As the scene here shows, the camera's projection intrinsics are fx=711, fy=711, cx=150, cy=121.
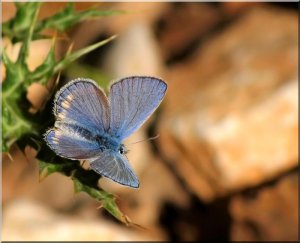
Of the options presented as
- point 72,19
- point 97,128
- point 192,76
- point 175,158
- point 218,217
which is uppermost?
point 72,19

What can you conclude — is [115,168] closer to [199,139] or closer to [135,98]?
[135,98]

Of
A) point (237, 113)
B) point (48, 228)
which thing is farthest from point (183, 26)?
point (48, 228)

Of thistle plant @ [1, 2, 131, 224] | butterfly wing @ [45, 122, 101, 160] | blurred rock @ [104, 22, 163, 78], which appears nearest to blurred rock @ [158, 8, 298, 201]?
blurred rock @ [104, 22, 163, 78]

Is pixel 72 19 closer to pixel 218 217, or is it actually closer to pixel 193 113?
pixel 193 113

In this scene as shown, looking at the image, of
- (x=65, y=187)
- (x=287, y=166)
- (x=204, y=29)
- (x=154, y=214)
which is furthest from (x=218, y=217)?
(x=204, y=29)

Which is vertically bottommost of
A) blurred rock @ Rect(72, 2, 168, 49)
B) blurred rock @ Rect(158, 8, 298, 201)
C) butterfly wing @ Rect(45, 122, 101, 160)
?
blurred rock @ Rect(158, 8, 298, 201)

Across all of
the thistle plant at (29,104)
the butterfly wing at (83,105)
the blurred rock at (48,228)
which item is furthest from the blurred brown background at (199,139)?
Answer: the butterfly wing at (83,105)

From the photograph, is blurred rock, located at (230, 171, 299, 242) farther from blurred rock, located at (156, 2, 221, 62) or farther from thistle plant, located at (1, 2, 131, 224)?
thistle plant, located at (1, 2, 131, 224)
